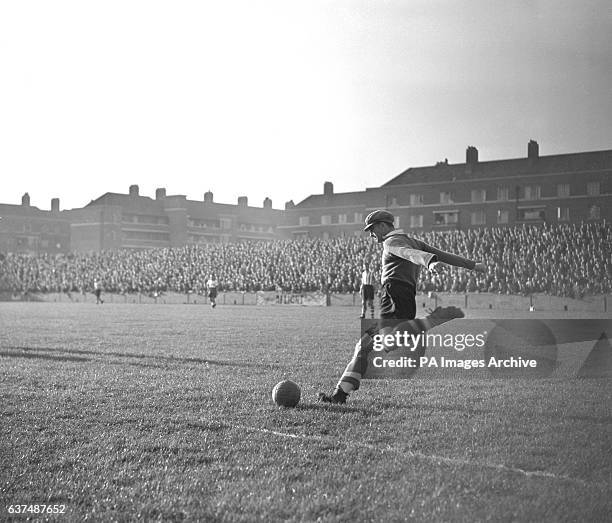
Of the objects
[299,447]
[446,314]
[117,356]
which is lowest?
[117,356]

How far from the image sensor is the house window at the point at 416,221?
1392 inches

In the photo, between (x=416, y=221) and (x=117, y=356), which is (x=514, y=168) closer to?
(x=416, y=221)

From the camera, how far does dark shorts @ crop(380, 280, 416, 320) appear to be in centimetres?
723

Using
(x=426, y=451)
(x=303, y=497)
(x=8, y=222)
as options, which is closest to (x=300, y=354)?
(x=426, y=451)

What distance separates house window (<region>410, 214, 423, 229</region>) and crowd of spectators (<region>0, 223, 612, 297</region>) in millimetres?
2687

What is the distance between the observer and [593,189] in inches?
819

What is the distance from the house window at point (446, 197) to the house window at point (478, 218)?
664 centimetres

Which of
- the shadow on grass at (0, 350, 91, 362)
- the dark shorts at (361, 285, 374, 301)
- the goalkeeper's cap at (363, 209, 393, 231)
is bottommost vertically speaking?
the shadow on grass at (0, 350, 91, 362)

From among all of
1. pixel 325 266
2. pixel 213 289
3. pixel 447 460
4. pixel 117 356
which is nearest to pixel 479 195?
pixel 325 266

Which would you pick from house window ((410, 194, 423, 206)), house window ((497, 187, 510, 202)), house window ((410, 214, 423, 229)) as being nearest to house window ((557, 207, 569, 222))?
house window ((497, 187, 510, 202))

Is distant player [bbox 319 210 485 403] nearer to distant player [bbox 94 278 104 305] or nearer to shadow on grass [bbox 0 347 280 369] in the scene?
shadow on grass [bbox 0 347 280 369]

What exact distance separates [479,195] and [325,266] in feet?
37.4

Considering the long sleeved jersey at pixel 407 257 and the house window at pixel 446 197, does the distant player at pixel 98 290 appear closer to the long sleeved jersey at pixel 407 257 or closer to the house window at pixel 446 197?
the house window at pixel 446 197

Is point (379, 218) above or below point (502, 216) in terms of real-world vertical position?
below
